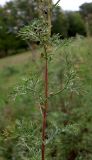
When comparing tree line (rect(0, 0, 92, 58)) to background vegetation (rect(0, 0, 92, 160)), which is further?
tree line (rect(0, 0, 92, 58))

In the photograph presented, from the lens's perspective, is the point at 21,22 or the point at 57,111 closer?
the point at 57,111

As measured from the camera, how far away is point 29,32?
2846mm

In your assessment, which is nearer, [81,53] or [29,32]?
[29,32]

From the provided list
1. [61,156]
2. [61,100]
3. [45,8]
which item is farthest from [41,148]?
[61,100]

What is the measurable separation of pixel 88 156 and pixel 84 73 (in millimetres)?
3024

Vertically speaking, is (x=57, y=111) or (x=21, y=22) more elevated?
(x=21, y=22)

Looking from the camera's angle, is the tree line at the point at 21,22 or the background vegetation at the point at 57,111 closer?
the background vegetation at the point at 57,111

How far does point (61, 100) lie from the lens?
798 cm

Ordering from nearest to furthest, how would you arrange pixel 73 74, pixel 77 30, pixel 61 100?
1. pixel 73 74
2. pixel 61 100
3. pixel 77 30

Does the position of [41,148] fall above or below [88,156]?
above

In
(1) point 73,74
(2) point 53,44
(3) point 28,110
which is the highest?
(2) point 53,44

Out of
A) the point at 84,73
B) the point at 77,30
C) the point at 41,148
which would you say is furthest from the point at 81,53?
the point at 77,30

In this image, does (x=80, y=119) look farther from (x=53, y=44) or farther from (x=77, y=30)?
(x=77, y=30)

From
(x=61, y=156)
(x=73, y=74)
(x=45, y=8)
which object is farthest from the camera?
(x=61, y=156)
